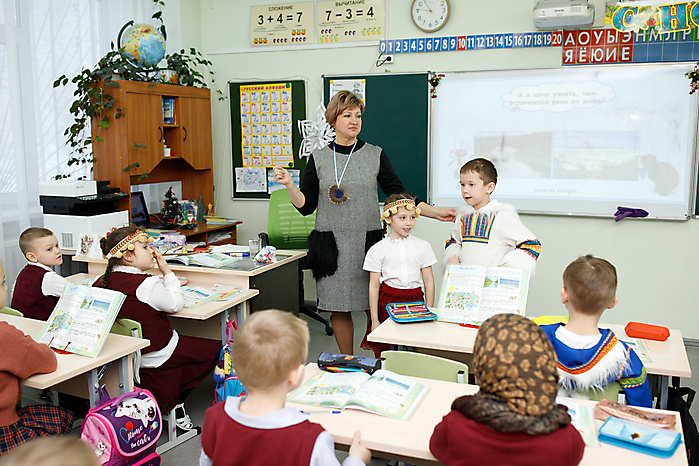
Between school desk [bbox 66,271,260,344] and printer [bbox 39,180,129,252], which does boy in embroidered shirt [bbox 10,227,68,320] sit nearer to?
school desk [bbox 66,271,260,344]

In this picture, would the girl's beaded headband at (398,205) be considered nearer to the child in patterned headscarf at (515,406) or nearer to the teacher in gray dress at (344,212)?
the teacher in gray dress at (344,212)

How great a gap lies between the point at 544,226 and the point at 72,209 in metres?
3.39

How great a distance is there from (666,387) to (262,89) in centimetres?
400

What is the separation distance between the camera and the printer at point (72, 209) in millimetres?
3477

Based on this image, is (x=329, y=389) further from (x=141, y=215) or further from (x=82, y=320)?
(x=141, y=215)

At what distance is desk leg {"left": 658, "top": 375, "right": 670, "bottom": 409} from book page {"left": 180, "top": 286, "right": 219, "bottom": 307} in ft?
6.84

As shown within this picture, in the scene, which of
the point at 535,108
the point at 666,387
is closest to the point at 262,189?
the point at 535,108

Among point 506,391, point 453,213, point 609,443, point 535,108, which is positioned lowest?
point 609,443

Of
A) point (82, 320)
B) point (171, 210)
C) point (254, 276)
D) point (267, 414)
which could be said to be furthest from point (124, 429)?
point (171, 210)

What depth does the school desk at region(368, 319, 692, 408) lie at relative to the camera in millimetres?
1924

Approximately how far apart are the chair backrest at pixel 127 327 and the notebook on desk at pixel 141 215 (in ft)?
5.98

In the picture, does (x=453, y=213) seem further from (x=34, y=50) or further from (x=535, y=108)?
(x=34, y=50)

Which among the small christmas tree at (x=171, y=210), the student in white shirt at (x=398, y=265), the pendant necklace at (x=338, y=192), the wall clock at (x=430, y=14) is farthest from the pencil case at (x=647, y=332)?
the small christmas tree at (x=171, y=210)

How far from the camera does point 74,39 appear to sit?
4.01 meters
